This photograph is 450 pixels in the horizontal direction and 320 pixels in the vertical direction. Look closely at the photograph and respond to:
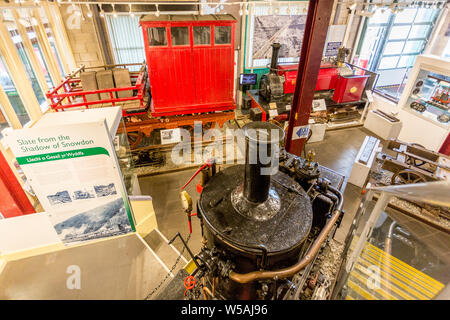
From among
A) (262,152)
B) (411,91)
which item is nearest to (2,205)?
(262,152)

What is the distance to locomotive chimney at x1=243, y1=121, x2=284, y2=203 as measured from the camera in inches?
103

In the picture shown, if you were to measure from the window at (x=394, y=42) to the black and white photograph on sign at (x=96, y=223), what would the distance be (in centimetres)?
1113

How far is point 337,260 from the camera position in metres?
4.91

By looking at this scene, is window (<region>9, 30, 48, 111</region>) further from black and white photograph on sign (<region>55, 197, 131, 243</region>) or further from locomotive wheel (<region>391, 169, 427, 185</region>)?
locomotive wheel (<region>391, 169, 427, 185</region>)

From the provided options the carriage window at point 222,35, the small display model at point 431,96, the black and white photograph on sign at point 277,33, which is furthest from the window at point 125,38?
the small display model at point 431,96

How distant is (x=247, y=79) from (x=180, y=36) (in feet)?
14.3

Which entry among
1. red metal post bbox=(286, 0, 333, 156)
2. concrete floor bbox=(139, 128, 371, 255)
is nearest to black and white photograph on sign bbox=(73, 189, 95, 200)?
concrete floor bbox=(139, 128, 371, 255)

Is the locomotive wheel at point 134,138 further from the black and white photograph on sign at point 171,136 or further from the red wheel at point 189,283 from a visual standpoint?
the red wheel at point 189,283

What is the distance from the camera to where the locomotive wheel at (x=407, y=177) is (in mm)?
5695

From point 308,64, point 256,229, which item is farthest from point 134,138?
point 256,229

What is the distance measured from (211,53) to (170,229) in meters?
4.44

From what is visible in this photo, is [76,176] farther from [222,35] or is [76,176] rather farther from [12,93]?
A: [222,35]

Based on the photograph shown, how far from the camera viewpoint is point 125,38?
8.66 meters

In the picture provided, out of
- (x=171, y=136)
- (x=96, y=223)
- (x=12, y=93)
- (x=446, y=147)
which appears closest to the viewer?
(x=96, y=223)
